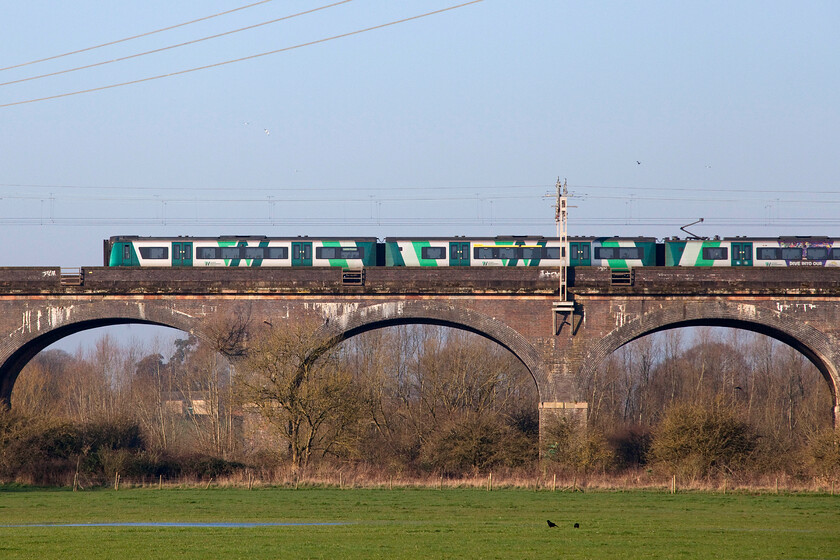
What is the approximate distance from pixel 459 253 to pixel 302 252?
22.5ft

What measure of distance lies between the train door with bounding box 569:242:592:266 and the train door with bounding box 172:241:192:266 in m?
16.6

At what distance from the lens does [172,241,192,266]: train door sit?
42.2 metres

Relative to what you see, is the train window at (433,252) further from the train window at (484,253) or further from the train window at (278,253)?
the train window at (278,253)

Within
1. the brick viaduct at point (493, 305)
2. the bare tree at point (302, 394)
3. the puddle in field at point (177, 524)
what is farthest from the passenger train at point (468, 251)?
the puddle in field at point (177, 524)

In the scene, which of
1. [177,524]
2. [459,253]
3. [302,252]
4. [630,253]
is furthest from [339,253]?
[177,524]

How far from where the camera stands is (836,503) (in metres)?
26.9

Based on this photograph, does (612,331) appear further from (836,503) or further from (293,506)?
(293,506)

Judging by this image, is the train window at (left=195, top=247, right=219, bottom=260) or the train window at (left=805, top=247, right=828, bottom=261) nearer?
the train window at (left=805, top=247, right=828, bottom=261)

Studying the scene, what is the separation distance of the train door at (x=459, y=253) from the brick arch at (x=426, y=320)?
19.9 ft

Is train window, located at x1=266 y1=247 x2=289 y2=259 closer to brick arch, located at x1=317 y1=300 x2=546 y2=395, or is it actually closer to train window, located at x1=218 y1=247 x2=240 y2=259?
train window, located at x1=218 y1=247 x2=240 y2=259

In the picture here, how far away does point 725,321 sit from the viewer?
3659cm

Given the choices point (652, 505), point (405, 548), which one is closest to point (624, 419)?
point (652, 505)

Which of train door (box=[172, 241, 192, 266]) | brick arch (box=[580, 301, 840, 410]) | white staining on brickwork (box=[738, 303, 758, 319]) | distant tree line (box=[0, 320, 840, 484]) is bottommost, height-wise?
distant tree line (box=[0, 320, 840, 484])

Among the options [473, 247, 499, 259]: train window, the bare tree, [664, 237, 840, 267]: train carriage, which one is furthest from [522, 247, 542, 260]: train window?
the bare tree
